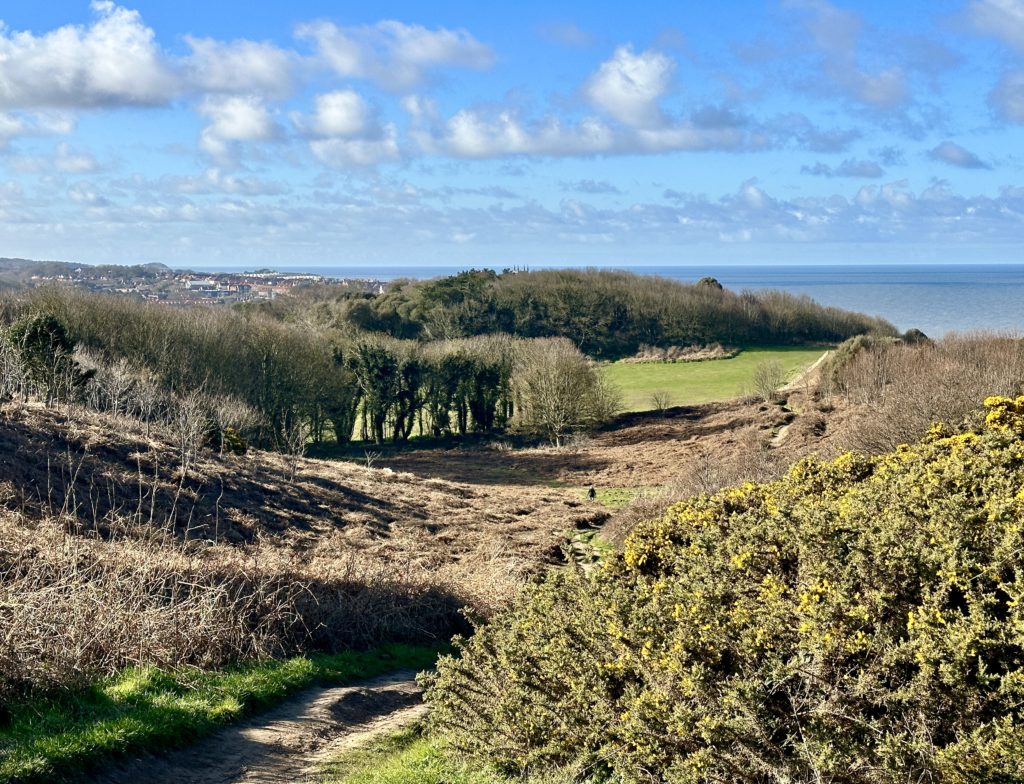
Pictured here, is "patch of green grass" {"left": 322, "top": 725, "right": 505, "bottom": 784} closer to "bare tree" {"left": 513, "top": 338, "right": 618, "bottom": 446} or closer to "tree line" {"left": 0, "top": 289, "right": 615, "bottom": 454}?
"tree line" {"left": 0, "top": 289, "right": 615, "bottom": 454}

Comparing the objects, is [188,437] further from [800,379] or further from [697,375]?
[697,375]

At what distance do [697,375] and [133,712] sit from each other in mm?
72502

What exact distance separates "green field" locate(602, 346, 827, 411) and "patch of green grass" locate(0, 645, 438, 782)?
56.8 metres

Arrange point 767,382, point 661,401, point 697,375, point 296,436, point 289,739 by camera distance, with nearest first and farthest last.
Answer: point 289,739 < point 296,436 < point 767,382 < point 661,401 < point 697,375

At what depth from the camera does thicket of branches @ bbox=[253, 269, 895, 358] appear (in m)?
91.7

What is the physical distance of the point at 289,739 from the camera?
8.62m

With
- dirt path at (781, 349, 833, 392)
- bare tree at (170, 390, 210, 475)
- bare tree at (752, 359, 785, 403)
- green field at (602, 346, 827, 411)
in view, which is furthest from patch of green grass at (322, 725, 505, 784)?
dirt path at (781, 349, 833, 392)

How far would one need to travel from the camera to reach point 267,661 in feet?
34.1

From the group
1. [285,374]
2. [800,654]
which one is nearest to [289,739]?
[800,654]

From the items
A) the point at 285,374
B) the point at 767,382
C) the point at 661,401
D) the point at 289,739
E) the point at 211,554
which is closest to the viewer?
the point at 289,739

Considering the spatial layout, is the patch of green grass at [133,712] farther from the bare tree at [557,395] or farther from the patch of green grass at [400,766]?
the bare tree at [557,395]

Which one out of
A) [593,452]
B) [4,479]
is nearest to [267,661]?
[4,479]

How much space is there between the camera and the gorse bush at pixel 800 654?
5.59 meters

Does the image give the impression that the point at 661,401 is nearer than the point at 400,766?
No
